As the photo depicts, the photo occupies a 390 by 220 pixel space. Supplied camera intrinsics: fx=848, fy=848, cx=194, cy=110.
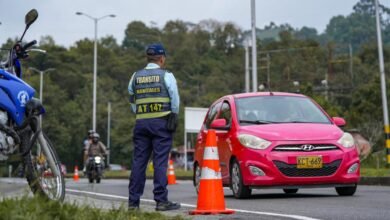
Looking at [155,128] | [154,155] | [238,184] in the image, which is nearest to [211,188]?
[154,155]

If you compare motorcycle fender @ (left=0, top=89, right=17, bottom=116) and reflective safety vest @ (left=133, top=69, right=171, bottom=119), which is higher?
reflective safety vest @ (left=133, top=69, right=171, bottom=119)

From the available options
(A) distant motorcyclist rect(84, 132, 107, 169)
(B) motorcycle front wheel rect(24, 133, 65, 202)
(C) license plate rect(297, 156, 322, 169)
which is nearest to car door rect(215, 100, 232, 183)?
(C) license plate rect(297, 156, 322, 169)

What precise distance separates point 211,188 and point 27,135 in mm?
2094

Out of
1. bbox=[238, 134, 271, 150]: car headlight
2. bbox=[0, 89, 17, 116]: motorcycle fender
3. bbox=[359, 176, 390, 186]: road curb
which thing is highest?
bbox=[0, 89, 17, 116]: motorcycle fender

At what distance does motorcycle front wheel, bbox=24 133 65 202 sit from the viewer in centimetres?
716

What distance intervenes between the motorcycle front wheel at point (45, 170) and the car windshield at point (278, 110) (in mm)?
4941

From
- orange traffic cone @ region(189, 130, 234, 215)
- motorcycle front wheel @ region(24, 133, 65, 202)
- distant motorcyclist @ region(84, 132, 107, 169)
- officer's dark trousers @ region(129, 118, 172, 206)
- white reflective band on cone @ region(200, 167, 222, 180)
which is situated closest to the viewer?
motorcycle front wheel @ region(24, 133, 65, 202)

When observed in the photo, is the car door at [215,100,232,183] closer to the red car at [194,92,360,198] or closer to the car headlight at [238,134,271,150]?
the red car at [194,92,360,198]

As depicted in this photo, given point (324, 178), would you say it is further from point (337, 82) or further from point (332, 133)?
point (337, 82)

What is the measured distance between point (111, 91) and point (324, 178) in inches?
3483

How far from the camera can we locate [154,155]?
8820 mm

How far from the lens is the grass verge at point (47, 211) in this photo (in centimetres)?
513

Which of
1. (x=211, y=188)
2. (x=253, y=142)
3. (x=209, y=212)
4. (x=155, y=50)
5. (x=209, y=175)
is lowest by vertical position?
(x=209, y=212)

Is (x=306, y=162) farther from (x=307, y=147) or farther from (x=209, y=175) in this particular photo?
(x=209, y=175)
